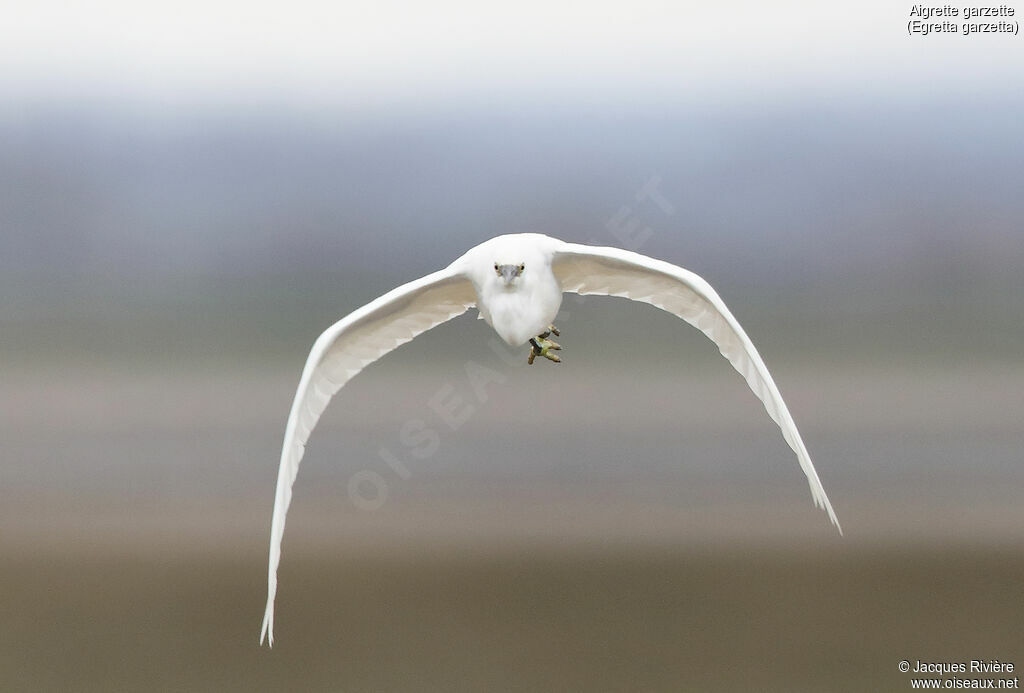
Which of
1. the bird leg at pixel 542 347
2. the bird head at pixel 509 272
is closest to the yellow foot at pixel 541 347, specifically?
the bird leg at pixel 542 347

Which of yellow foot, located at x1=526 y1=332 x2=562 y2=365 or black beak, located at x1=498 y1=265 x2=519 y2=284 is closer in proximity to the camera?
black beak, located at x1=498 y1=265 x2=519 y2=284

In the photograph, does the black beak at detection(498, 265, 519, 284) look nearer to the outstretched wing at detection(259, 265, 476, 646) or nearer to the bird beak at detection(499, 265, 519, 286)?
the bird beak at detection(499, 265, 519, 286)

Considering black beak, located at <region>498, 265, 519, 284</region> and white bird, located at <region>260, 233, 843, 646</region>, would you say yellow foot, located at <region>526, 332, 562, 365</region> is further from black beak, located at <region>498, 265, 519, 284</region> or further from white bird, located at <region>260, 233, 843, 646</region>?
black beak, located at <region>498, 265, 519, 284</region>

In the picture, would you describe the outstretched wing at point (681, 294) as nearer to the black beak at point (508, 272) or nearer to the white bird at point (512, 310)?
the white bird at point (512, 310)

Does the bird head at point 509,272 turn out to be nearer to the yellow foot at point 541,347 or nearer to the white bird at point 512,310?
the white bird at point 512,310

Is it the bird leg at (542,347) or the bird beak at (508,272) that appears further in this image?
the bird leg at (542,347)

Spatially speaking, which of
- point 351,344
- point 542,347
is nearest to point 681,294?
point 542,347

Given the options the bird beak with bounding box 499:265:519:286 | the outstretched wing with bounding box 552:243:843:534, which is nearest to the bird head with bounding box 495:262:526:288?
the bird beak with bounding box 499:265:519:286

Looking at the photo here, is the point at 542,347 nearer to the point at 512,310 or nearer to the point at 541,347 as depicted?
the point at 541,347
